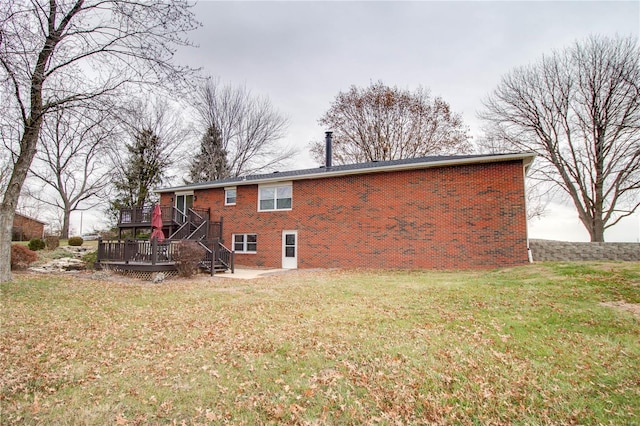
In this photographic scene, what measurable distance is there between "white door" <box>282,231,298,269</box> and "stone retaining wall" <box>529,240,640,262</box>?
36.4ft

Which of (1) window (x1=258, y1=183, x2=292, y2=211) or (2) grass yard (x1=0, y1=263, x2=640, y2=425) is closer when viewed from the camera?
(2) grass yard (x1=0, y1=263, x2=640, y2=425)

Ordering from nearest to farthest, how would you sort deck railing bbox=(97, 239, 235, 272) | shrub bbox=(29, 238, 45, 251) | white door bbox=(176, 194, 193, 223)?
deck railing bbox=(97, 239, 235, 272) < white door bbox=(176, 194, 193, 223) < shrub bbox=(29, 238, 45, 251)

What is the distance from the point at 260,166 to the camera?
1228 inches

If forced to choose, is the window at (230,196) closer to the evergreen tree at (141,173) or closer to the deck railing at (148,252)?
the deck railing at (148,252)

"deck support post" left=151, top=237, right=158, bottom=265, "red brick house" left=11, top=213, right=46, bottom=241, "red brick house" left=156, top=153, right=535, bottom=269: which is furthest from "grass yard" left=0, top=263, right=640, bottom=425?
"red brick house" left=11, top=213, right=46, bottom=241

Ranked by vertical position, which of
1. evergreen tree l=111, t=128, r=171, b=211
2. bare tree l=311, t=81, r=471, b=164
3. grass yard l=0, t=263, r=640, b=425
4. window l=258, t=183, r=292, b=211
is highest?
bare tree l=311, t=81, r=471, b=164

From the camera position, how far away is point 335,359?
167 inches

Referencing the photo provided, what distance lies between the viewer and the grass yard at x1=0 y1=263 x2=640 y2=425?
3186 millimetres

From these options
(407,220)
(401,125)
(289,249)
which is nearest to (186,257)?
(289,249)

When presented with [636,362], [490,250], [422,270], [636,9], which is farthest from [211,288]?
[636,9]

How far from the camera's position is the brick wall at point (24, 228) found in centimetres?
3028

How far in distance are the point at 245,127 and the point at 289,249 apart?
16.7 meters

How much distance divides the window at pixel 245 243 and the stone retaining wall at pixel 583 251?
13.6 m

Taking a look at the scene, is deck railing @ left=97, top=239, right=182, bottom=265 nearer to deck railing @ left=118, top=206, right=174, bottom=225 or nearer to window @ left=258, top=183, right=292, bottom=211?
deck railing @ left=118, top=206, right=174, bottom=225
